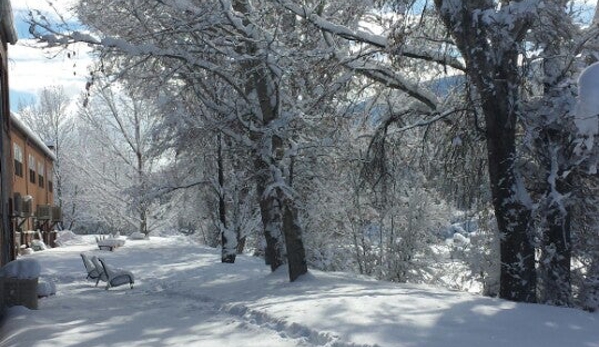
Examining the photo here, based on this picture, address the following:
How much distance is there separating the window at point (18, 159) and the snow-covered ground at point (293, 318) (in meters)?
16.4

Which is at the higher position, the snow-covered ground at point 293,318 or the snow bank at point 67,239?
the snow bank at point 67,239

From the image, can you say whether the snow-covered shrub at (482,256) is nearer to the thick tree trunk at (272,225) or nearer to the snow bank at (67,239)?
the thick tree trunk at (272,225)

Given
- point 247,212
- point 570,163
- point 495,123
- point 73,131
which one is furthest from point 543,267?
point 73,131

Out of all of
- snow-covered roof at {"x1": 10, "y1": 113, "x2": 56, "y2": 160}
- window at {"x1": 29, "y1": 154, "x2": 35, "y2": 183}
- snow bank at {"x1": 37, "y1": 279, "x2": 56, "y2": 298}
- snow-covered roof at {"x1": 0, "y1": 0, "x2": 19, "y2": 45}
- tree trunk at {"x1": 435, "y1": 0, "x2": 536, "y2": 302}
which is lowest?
snow bank at {"x1": 37, "y1": 279, "x2": 56, "y2": 298}

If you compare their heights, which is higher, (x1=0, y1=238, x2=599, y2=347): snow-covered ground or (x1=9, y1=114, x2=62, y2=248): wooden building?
(x1=9, y1=114, x2=62, y2=248): wooden building

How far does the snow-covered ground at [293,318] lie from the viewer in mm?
7168

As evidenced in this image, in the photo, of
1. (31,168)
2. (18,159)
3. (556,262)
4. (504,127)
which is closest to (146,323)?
(504,127)

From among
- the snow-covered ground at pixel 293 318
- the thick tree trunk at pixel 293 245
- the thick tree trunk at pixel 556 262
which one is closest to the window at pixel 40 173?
the snow-covered ground at pixel 293 318

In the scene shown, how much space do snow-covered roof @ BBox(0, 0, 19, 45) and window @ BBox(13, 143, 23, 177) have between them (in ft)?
43.3

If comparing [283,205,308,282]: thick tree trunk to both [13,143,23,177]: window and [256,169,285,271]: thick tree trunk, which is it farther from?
[13,143,23,177]: window

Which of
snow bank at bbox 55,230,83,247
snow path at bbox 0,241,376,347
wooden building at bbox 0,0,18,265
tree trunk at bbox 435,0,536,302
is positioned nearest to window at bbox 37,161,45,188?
snow bank at bbox 55,230,83,247

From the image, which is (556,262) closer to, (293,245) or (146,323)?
(293,245)

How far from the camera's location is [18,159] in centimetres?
2908

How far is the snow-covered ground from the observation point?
23.5ft
